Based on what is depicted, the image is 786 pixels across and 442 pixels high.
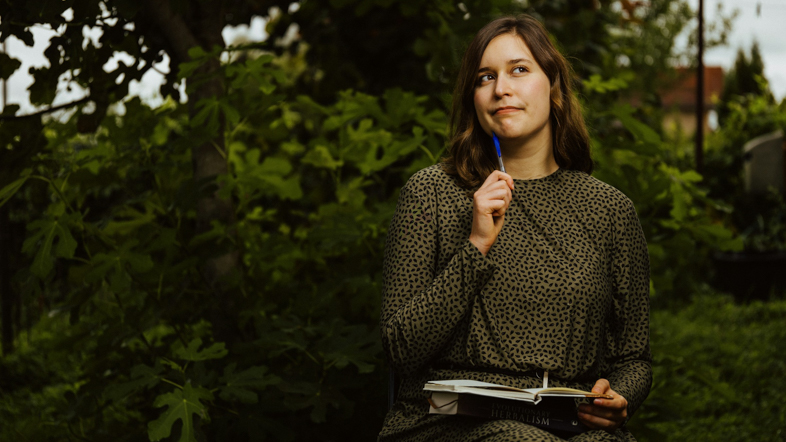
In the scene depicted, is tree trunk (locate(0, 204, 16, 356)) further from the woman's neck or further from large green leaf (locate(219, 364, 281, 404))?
the woman's neck

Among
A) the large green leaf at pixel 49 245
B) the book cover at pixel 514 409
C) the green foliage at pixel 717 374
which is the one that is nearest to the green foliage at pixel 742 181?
the green foliage at pixel 717 374

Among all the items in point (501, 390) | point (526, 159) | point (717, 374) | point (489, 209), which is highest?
point (526, 159)

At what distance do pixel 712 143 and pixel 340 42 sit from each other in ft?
18.5

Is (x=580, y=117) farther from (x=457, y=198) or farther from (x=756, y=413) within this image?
(x=756, y=413)

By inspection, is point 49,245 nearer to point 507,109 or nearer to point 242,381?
point 242,381

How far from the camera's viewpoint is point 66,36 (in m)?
2.51

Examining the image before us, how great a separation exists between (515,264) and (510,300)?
9 cm

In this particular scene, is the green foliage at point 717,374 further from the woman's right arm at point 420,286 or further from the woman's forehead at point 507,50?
the woman's forehead at point 507,50

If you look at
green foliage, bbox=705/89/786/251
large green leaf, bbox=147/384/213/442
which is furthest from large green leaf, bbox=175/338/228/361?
green foliage, bbox=705/89/786/251

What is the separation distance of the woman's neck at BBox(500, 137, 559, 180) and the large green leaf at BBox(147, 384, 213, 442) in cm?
113

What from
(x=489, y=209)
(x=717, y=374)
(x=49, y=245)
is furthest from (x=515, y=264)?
(x=717, y=374)

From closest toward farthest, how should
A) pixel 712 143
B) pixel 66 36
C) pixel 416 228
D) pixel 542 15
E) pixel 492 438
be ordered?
pixel 492 438 < pixel 416 228 < pixel 66 36 < pixel 542 15 < pixel 712 143

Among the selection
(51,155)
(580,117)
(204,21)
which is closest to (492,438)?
(580,117)

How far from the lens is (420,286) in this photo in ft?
5.74
